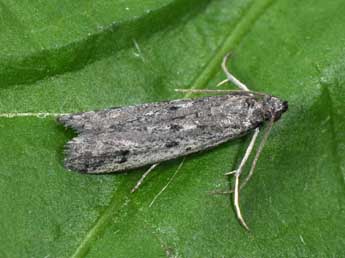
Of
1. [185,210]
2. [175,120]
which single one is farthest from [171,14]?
[185,210]

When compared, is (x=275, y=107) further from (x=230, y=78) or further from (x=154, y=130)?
(x=154, y=130)

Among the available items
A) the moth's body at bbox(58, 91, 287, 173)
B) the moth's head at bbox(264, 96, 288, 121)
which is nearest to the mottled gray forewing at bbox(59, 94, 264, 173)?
the moth's body at bbox(58, 91, 287, 173)

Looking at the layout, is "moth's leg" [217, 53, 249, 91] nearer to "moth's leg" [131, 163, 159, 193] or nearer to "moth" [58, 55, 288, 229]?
"moth" [58, 55, 288, 229]

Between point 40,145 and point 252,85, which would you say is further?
point 252,85

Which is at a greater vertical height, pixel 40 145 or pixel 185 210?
pixel 40 145

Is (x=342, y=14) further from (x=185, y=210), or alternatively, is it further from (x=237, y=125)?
(x=185, y=210)

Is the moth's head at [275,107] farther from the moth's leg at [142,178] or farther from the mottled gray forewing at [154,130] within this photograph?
the moth's leg at [142,178]

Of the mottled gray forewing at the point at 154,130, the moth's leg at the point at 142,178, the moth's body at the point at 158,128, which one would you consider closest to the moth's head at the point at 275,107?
the moth's body at the point at 158,128
